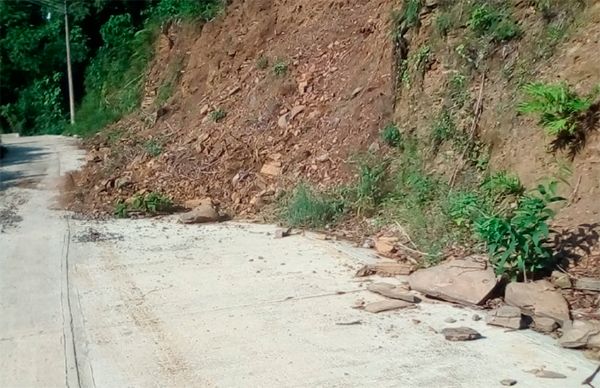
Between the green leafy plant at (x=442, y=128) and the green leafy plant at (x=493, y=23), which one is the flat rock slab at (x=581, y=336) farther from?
the green leafy plant at (x=493, y=23)

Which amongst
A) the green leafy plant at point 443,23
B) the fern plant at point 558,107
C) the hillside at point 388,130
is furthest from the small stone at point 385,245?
the green leafy plant at point 443,23

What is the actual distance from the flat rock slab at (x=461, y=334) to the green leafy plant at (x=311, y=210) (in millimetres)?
3602

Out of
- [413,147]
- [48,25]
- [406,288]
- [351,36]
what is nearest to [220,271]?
[406,288]

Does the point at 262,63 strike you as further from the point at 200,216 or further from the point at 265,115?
the point at 200,216

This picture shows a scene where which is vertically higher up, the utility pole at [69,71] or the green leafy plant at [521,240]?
the utility pole at [69,71]

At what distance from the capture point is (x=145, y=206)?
10516 millimetres

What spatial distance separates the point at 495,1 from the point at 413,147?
189 centimetres

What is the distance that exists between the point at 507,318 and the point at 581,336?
0.56 m

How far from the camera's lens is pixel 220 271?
7.39m

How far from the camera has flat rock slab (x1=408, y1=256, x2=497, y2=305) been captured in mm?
6109

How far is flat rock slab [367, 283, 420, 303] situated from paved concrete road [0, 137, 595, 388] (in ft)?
0.47

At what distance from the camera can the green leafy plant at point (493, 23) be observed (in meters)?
9.01

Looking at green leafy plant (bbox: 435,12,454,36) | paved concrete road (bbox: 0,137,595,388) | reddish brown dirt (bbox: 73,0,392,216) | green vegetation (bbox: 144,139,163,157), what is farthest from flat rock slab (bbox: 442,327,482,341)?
green vegetation (bbox: 144,139,163,157)

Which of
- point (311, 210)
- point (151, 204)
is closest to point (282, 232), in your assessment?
point (311, 210)
